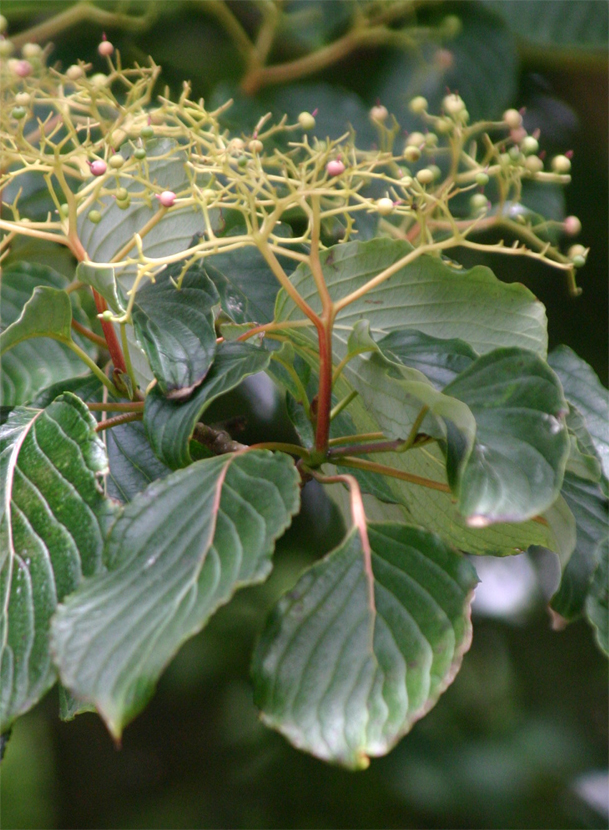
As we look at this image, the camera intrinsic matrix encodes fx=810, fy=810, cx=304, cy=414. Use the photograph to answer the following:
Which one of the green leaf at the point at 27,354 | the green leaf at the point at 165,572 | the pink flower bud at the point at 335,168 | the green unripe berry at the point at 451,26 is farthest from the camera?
the green unripe berry at the point at 451,26

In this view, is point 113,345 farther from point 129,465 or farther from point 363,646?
point 363,646

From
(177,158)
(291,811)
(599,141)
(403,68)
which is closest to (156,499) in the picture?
(177,158)

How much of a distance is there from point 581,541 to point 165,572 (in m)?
0.30

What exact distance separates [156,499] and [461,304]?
29 cm

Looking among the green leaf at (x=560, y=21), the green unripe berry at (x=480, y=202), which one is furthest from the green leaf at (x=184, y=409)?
the green leaf at (x=560, y=21)

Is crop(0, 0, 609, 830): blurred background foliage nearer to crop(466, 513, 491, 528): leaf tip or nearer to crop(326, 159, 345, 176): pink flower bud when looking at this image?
crop(326, 159, 345, 176): pink flower bud

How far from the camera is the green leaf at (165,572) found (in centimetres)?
44

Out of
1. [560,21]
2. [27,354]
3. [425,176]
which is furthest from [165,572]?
[560,21]

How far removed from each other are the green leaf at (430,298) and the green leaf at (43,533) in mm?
193

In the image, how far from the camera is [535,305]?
2.07 ft

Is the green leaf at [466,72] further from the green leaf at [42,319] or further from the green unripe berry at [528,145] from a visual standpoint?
the green leaf at [42,319]

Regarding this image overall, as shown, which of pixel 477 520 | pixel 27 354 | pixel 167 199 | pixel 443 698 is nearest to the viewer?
pixel 477 520

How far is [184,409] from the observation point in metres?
0.57

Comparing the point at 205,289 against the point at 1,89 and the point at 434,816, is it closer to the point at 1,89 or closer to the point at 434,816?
the point at 1,89
